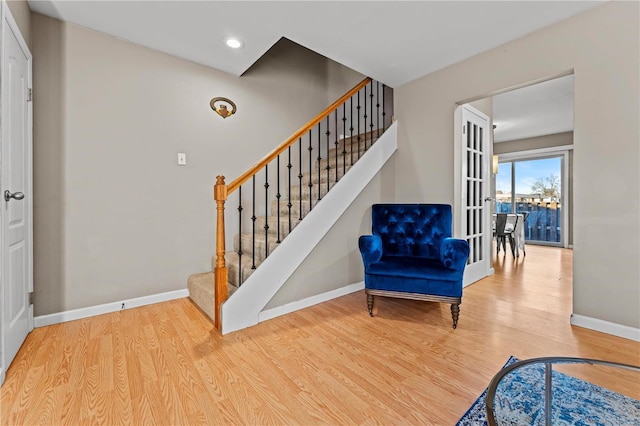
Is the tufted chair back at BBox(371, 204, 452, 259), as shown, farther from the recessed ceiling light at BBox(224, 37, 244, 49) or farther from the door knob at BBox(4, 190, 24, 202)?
the door knob at BBox(4, 190, 24, 202)

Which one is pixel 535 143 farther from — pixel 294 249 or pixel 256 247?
pixel 256 247

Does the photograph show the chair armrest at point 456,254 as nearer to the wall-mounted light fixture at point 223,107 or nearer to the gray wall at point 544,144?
the wall-mounted light fixture at point 223,107

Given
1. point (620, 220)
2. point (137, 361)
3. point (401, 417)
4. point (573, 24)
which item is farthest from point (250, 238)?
point (573, 24)

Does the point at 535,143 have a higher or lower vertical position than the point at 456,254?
higher

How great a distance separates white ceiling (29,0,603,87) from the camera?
2094mm

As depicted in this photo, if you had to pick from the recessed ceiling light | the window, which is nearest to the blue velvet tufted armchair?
the recessed ceiling light

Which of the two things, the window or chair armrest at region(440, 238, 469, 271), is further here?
the window

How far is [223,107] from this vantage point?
3047 millimetres

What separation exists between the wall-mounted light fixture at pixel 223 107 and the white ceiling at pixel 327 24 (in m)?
0.40

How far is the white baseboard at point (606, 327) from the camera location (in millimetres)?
1966

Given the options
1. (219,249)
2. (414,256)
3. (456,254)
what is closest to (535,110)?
(414,256)

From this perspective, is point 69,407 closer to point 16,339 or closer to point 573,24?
point 16,339

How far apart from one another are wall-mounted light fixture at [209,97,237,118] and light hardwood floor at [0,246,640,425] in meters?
1.99

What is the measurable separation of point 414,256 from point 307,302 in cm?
112
